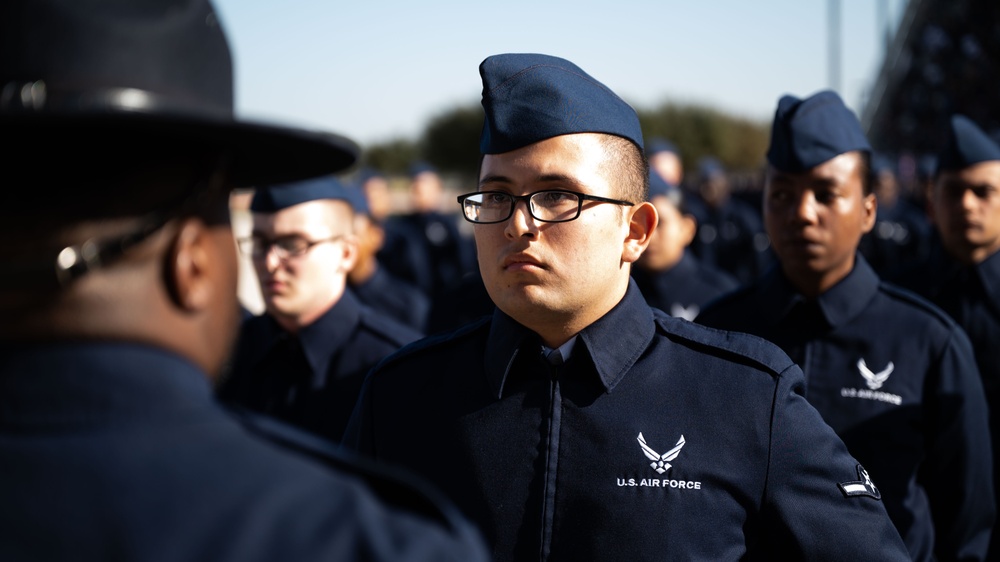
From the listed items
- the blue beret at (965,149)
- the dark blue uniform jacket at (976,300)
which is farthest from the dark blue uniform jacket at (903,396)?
the blue beret at (965,149)

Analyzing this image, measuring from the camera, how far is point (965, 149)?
17.4ft

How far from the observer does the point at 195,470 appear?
1.37 metres

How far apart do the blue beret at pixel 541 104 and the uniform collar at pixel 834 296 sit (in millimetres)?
1391

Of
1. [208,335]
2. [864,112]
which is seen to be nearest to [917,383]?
[208,335]

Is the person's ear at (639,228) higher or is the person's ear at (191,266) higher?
the person's ear at (191,266)

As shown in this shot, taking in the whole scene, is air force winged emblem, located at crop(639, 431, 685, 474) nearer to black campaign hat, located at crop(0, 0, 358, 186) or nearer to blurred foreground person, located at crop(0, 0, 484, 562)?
blurred foreground person, located at crop(0, 0, 484, 562)

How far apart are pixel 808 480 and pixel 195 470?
1595mm

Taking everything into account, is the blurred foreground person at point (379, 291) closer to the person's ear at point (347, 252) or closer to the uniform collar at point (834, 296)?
the person's ear at point (347, 252)

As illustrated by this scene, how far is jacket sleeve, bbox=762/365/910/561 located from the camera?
2480 mm

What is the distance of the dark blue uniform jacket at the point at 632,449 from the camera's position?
246cm

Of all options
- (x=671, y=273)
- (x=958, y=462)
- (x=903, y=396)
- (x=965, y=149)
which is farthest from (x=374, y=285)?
(x=958, y=462)

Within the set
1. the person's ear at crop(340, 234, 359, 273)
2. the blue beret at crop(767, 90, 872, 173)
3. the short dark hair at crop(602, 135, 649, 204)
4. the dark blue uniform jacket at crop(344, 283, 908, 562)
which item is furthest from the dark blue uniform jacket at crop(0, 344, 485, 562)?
the person's ear at crop(340, 234, 359, 273)

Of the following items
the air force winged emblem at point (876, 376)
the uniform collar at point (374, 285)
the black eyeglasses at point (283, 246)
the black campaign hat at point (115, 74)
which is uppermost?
the black campaign hat at point (115, 74)

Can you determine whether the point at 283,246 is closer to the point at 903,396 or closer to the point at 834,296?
the point at 834,296
